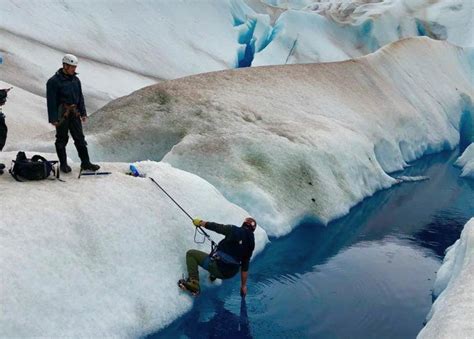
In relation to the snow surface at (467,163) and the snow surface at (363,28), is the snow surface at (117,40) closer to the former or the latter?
the snow surface at (363,28)

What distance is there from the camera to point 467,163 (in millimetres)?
31703

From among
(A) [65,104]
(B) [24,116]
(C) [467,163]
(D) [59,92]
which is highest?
(D) [59,92]

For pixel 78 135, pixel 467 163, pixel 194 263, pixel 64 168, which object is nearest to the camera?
pixel 194 263

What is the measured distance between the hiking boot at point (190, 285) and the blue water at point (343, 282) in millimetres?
496

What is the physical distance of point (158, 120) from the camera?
71.1 feet

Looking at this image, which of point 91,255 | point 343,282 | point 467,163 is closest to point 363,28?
point 467,163

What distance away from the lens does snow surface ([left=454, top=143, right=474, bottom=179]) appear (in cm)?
3066

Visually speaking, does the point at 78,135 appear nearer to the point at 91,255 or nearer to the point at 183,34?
the point at 91,255

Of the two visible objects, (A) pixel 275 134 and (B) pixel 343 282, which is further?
(A) pixel 275 134

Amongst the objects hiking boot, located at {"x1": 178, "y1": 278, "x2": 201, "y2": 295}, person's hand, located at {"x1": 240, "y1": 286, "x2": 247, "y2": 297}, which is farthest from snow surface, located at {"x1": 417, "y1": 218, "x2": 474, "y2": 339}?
hiking boot, located at {"x1": 178, "y1": 278, "x2": 201, "y2": 295}

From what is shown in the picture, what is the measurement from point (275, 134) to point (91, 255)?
468 inches

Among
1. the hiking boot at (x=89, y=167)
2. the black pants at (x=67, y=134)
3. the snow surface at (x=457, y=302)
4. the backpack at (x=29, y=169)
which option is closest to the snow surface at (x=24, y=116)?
the hiking boot at (x=89, y=167)

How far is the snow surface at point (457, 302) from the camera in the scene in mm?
9094

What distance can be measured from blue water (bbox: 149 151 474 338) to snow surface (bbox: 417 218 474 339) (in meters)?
1.16
